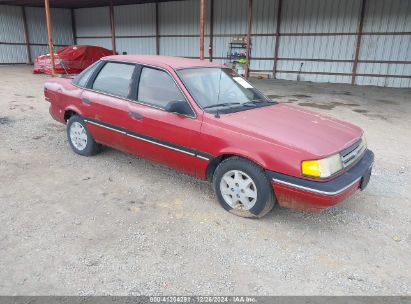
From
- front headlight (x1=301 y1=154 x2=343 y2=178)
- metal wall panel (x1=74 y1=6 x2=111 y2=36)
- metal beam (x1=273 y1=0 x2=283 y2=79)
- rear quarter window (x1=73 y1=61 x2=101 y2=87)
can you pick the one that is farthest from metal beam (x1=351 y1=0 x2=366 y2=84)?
metal wall panel (x1=74 y1=6 x2=111 y2=36)

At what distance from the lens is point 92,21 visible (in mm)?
23484

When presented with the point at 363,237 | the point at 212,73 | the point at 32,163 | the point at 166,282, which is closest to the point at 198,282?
the point at 166,282

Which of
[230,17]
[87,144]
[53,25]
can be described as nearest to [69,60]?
[230,17]

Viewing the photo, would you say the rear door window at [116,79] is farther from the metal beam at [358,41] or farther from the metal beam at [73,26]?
the metal beam at [73,26]

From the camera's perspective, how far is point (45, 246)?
2873 mm

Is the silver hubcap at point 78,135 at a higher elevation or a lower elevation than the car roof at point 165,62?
lower

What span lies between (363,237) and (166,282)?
75.3 inches

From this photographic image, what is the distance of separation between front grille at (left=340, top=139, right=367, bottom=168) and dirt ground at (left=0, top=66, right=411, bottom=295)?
649 millimetres

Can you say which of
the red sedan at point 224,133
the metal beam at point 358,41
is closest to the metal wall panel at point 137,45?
the metal beam at point 358,41

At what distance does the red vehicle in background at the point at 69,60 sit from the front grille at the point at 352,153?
1496cm

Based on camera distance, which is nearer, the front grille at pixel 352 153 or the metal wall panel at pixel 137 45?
the front grille at pixel 352 153

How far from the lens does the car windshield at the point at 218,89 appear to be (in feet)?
11.9

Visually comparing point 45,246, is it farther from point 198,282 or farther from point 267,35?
point 267,35

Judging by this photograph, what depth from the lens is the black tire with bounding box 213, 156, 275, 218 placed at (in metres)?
3.10
